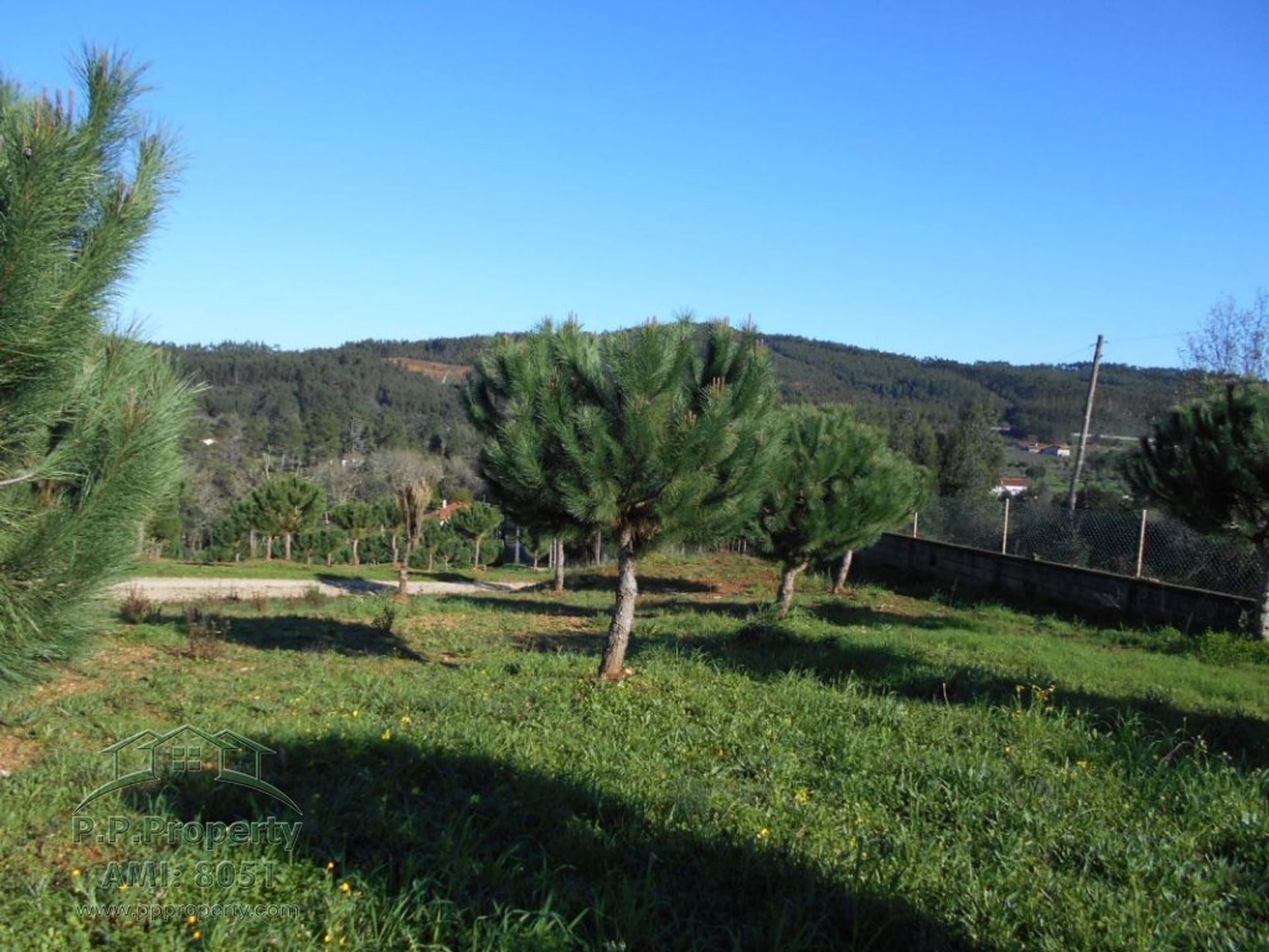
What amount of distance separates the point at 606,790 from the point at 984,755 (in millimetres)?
2259

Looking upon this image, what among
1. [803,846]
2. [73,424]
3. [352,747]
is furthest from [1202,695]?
[73,424]

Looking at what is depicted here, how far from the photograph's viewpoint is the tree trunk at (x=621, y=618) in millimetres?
7617

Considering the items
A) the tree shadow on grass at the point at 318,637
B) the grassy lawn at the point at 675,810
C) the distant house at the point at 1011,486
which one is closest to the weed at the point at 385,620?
the tree shadow on grass at the point at 318,637

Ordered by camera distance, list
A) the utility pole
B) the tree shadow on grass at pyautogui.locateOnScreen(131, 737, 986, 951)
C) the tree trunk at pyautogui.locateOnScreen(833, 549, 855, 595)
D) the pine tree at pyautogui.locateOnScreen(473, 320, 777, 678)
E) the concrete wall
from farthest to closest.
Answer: the utility pole, the tree trunk at pyautogui.locateOnScreen(833, 549, 855, 595), the concrete wall, the pine tree at pyautogui.locateOnScreen(473, 320, 777, 678), the tree shadow on grass at pyautogui.locateOnScreen(131, 737, 986, 951)

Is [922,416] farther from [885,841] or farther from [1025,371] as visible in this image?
[885,841]

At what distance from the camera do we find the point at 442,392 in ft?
287

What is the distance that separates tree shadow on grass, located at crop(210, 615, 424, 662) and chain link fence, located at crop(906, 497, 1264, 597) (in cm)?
1136

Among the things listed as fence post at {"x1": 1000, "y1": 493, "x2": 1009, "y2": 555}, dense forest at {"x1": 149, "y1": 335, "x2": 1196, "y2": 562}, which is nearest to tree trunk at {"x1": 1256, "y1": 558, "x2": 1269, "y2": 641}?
fence post at {"x1": 1000, "y1": 493, "x2": 1009, "y2": 555}

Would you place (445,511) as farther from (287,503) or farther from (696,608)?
(696,608)

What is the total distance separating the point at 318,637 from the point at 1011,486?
104 feet

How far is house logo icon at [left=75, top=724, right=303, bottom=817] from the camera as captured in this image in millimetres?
4051

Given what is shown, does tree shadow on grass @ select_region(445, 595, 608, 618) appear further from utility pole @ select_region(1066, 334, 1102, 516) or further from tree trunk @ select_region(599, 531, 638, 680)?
utility pole @ select_region(1066, 334, 1102, 516)

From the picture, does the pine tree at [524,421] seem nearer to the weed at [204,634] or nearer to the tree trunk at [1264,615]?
the weed at [204,634]

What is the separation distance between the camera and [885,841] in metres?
3.79
